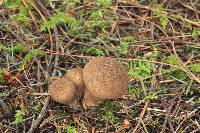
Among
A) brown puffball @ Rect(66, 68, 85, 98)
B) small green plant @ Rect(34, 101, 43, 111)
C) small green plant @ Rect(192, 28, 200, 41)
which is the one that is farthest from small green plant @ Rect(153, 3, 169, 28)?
small green plant @ Rect(34, 101, 43, 111)

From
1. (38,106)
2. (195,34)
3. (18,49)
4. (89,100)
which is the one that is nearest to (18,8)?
(18,49)

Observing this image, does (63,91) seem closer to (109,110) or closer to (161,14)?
(109,110)

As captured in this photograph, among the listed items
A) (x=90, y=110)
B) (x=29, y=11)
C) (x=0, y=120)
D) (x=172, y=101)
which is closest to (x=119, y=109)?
(x=90, y=110)

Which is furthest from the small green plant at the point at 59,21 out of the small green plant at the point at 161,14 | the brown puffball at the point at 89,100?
the brown puffball at the point at 89,100

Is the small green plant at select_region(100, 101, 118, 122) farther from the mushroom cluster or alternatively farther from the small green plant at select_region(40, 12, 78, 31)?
the small green plant at select_region(40, 12, 78, 31)

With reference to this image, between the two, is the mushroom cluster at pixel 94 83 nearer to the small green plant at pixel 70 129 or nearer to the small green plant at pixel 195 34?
the small green plant at pixel 70 129
